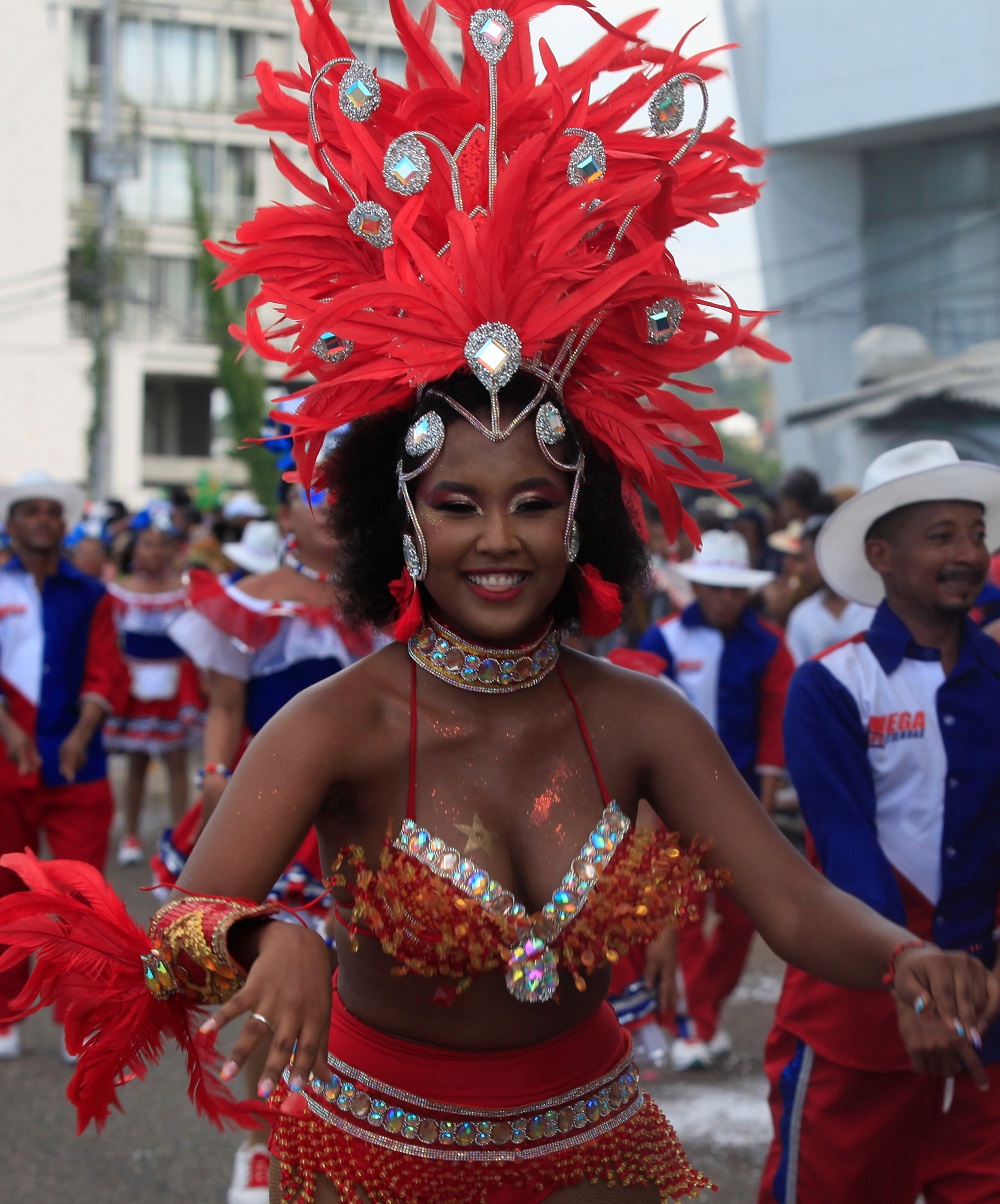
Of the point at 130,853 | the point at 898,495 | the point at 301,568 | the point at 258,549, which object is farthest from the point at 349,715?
the point at 130,853

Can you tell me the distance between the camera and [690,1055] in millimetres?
5957

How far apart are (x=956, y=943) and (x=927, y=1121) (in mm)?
387

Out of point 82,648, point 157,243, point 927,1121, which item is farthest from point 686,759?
point 157,243

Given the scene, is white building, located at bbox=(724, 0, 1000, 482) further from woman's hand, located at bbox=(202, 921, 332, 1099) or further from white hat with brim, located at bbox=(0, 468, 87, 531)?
woman's hand, located at bbox=(202, 921, 332, 1099)

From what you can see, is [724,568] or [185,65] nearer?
[724,568]

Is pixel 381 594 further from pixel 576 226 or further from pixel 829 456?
pixel 829 456

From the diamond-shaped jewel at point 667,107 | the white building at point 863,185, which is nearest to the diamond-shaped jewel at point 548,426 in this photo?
the diamond-shaped jewel at point 667,107

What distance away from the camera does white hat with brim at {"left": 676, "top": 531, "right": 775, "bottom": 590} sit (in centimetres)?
673

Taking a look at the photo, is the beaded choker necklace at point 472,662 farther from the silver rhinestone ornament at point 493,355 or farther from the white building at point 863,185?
the white building at point 863,185

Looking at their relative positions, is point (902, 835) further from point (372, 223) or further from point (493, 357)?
point (372, 223)

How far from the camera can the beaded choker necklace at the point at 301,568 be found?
5281 millimetres

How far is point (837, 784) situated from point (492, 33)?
174 cm

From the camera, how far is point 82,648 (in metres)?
6.81

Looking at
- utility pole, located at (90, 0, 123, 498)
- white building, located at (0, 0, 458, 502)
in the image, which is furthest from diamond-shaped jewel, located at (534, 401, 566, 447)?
white building, located at (0, 0, 458, 502)
